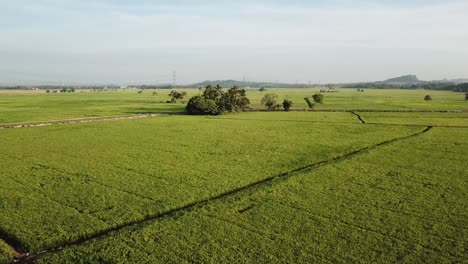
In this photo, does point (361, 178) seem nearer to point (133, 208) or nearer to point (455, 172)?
point (455, 172)

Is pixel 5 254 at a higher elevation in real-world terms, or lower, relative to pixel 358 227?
higher

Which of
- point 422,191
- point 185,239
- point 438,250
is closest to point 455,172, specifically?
point 422,191

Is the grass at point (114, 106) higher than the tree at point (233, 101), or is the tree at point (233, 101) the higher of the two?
the tree at point (233, 101)

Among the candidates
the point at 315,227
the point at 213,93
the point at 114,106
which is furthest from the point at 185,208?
the point at 114,106

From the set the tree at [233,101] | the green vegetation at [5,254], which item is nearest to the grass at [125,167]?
the green vegetation at [5,254]

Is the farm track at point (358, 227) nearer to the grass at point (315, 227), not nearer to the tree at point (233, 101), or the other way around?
the grass at point (315, 227)

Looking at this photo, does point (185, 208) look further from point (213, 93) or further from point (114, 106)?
point (114, 106)

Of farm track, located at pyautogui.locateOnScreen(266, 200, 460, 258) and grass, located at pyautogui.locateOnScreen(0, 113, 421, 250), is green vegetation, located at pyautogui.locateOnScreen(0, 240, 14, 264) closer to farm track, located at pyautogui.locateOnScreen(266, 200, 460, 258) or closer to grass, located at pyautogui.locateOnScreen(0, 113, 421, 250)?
grass, located at pyautogui.locateOnScreen(0, 113, 421, 250)

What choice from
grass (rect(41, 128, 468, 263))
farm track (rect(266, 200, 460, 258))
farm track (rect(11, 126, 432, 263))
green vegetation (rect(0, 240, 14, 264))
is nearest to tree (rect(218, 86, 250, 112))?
farm track (rect(11, 126, 432, 263))
